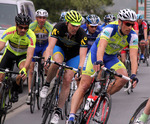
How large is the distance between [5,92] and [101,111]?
186 cm

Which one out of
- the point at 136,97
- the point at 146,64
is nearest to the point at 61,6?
the point at 146,64

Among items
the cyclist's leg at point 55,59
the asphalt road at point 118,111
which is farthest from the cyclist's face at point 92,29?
the cyclist's leg at point 55,59

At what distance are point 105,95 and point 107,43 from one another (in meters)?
0.94

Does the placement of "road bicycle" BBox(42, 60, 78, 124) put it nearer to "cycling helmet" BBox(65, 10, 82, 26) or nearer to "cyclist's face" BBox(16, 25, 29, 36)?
"cycling helmet" BBox(65, 10, 82, 26)

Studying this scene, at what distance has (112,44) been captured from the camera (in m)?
7.42

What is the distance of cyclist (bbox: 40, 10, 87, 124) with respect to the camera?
7.73 m

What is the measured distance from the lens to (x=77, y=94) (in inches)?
284

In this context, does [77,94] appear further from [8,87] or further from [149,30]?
[149,30]

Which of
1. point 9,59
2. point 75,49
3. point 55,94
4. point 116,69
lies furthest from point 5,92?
point 116,69

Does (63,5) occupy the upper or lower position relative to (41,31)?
lower

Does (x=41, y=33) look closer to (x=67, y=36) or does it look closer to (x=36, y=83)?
(x=36, y=83)

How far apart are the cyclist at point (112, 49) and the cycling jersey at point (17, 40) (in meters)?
1.30

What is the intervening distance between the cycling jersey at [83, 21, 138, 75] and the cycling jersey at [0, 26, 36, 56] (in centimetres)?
131

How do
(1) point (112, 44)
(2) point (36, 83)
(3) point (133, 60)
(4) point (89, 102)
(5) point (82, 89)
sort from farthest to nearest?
(2) point (36, 83)
(1) point (112, 44)
(5) point (82, 89)
(3) point (133, 60)
(4) point (89, 102)
